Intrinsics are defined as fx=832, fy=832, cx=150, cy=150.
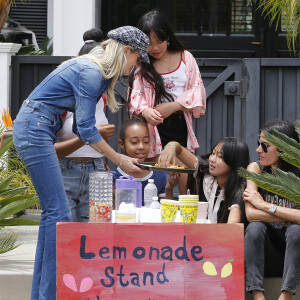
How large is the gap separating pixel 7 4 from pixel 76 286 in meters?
3.65

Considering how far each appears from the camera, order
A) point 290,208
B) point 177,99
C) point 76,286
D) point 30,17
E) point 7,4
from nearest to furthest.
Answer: point 76,286
point 290,208
point 177,99
point 7,4
point 30,17

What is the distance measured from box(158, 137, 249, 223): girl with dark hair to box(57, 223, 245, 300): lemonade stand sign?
668 millimetres

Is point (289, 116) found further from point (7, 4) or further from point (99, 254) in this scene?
point (99, 254)

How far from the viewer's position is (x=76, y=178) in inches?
210

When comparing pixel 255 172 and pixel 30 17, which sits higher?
pixel 30 17

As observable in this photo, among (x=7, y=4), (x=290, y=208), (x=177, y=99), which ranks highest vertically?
(x=7, y=4)

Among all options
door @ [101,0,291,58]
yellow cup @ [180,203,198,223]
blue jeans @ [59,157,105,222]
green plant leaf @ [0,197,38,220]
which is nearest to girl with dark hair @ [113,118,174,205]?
blue jeans @ [59,157,105,222]

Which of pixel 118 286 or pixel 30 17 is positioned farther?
pixel 30 17

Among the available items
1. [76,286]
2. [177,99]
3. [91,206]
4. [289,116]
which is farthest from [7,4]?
[76,286]

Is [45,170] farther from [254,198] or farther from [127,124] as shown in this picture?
[254,198]

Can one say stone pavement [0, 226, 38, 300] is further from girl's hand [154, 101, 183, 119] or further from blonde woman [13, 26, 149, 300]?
girl's hand [154, 101, 183, 119]

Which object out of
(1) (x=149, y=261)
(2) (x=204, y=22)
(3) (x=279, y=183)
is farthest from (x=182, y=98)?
(2) (x=204, y=22)

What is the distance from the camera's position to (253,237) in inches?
191

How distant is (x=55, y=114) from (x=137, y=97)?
1.26 metres
